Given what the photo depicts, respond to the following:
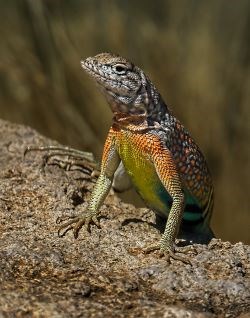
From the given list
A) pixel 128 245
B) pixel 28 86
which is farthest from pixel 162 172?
pixel 28 86

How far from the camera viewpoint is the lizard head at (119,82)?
12.9 ft

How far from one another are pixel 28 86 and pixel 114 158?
3389 millimetres

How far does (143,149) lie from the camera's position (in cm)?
392

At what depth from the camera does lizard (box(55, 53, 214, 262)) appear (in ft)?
12.7

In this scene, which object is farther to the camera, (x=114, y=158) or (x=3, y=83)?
(x=3, y=83)

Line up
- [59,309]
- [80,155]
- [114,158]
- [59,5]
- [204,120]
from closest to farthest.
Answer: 1. [59,309]
2. [114,158]
3. [80,155]
4. [204,120]
5. [59,5]

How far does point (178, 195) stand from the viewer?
3859 millimetres

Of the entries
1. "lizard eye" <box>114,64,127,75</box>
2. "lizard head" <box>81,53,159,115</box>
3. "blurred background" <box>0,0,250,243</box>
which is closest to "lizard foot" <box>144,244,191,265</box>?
"lizard head" <box>81,53,159,115</box>

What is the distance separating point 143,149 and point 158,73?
11.0ft

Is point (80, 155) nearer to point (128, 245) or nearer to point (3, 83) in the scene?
point (128, 245)

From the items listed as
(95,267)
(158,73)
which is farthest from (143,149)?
(158,73)

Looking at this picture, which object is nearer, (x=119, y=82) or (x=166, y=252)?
(x=166, y=252)

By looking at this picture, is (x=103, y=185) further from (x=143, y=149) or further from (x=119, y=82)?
(x=119, y=82)

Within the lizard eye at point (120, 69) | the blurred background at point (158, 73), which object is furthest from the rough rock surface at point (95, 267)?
the blurred background at point (158, 73)
